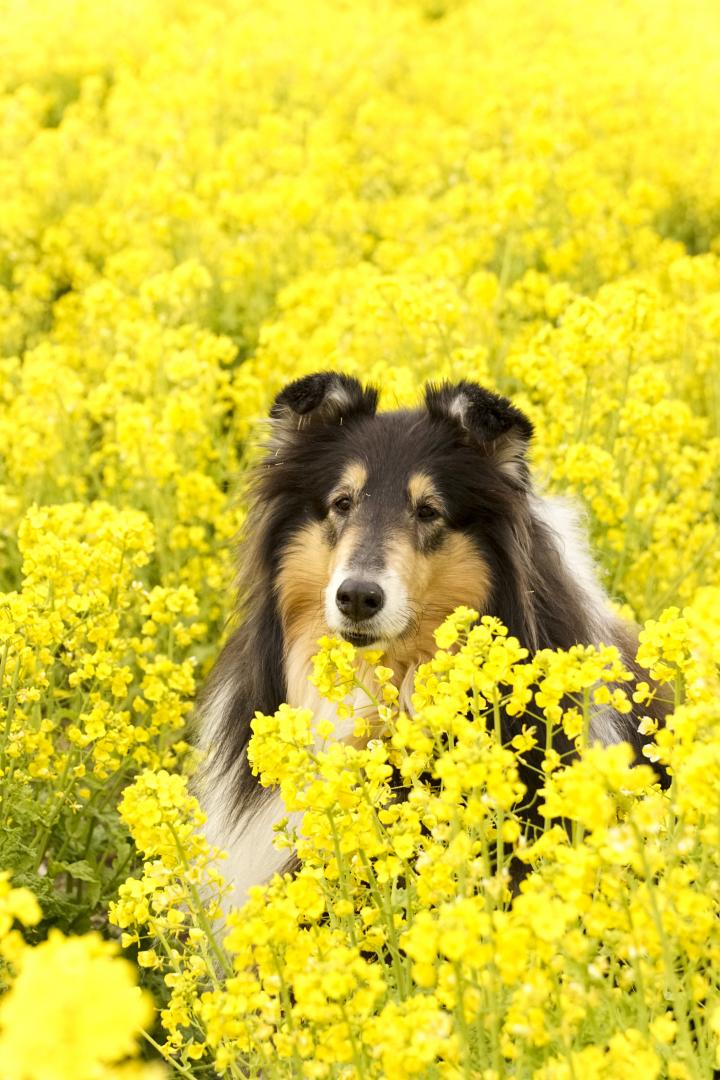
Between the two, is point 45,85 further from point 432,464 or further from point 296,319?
point 432,464

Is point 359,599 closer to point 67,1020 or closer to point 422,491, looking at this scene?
point 422,491

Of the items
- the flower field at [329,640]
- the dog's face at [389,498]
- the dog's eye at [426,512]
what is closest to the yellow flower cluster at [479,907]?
the flower field at [329,640]

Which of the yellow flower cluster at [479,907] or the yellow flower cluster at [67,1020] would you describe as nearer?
the yellow flower cluster at [67,1020]

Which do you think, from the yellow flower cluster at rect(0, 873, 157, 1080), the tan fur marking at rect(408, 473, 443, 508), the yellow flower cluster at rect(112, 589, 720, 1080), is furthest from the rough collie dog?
the yellow flower cluster at rect(0, 873, 157, 1080)

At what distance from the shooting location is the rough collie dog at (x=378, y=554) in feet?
13.2

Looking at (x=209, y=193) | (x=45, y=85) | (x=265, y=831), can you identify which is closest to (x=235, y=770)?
(x=265, y=831)

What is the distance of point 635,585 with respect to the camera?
572 cm

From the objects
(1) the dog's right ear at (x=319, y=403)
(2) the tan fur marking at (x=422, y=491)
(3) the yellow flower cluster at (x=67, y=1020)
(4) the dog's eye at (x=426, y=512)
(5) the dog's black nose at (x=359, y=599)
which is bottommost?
(5) the dog's black nose at (x=359, y=599)

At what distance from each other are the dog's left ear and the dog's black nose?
687 mm

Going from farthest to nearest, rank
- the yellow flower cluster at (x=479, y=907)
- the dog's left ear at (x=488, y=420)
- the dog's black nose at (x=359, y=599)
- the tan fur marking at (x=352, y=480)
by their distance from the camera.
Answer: the tan fur marking at (x=352, y=480)
the dog's left ear at (x=488, y=420)
the dog's black nose at (x=359, y=599)
the yellow flower cluster at (x=479, y=907)

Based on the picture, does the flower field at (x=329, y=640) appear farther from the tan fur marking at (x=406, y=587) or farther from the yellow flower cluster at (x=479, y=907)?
the tan fur marking at (x=406, y=587)

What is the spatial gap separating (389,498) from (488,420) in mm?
A: 402

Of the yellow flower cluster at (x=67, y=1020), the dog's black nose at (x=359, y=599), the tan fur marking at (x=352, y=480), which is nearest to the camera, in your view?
the yellow flower cluster at (x=67, y=1020)

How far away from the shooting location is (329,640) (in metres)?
2.98
